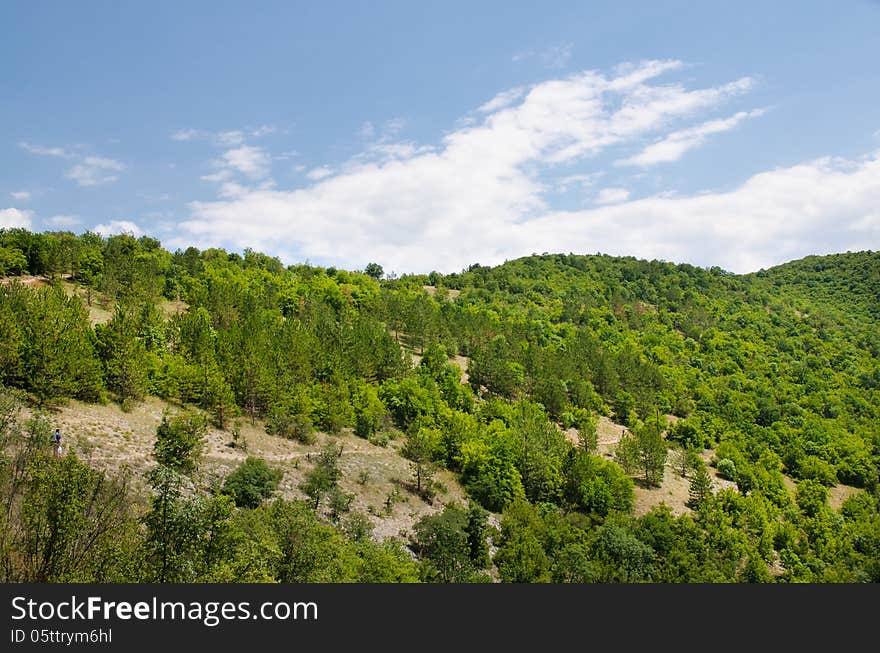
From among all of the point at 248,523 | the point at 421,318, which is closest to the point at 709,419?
the point at 421,318

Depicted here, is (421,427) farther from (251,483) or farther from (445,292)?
(445,292)

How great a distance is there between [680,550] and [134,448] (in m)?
52.4

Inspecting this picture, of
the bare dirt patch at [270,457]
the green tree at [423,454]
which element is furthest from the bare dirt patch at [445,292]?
the bare dirt patch at [270,457]

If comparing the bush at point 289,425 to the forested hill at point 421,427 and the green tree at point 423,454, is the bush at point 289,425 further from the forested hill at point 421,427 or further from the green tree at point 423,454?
the green tree at point 423,454

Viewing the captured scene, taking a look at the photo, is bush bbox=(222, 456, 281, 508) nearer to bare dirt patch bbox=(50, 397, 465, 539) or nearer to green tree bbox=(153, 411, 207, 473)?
bare dirt patch bbox=(50, 397, 465, 539)

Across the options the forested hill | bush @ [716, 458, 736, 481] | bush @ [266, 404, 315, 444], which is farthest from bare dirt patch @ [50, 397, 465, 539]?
bush @ [716, 458, 736, 481]

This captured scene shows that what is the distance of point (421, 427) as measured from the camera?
2746 inches

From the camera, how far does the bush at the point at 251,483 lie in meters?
39.6

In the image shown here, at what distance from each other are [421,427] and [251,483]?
31.2 metres

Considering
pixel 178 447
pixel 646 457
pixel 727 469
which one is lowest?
pixel 727 469

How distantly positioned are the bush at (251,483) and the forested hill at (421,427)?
0.26 metres

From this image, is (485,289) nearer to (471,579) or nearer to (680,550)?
(680,550)

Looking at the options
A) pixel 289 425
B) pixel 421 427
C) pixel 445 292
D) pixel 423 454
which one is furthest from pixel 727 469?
pixel 445 292

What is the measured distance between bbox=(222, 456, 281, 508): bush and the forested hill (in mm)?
255
